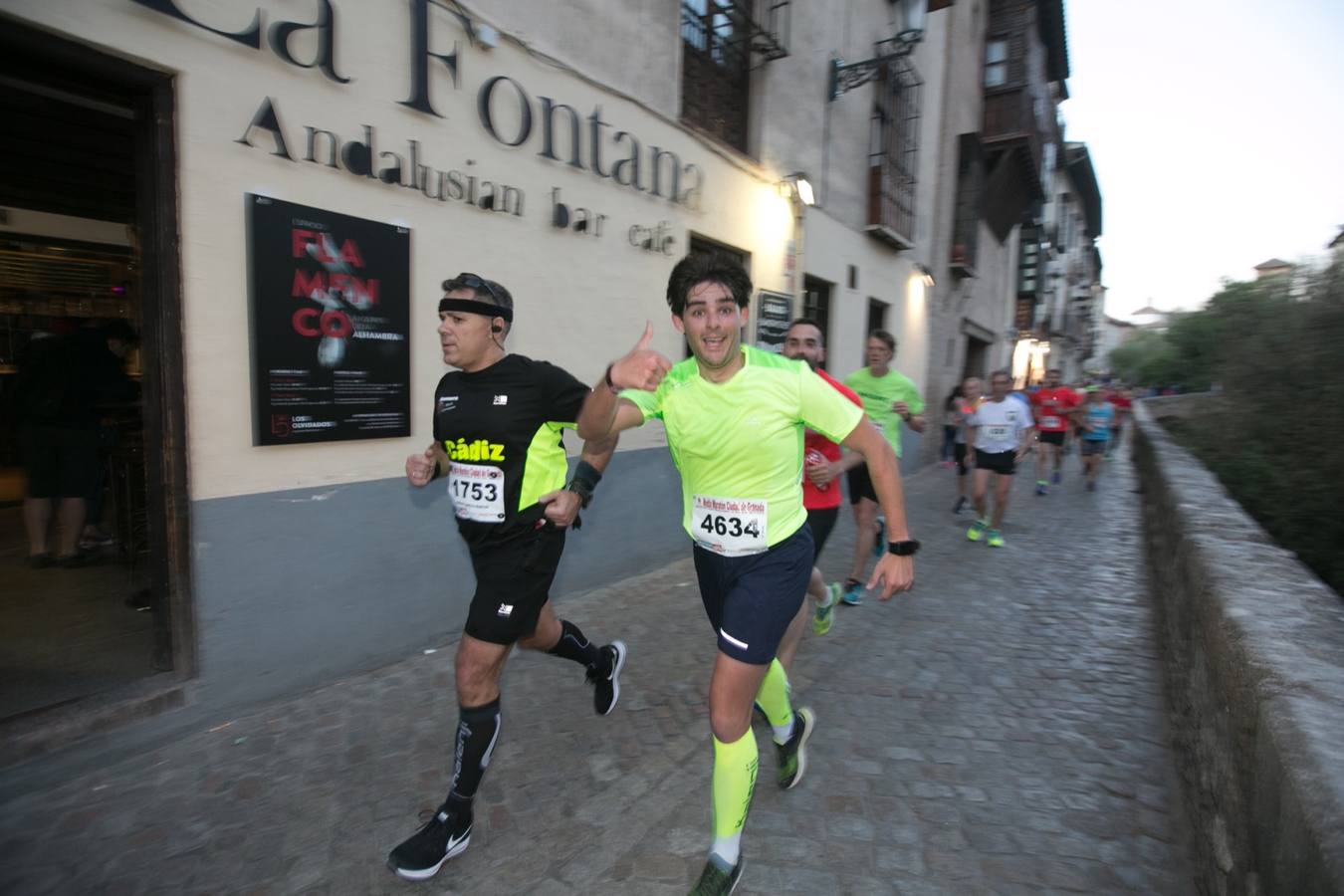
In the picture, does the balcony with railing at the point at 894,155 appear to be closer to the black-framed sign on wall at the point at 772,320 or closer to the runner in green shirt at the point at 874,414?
the black-framed sign on wall at the point at 772,320

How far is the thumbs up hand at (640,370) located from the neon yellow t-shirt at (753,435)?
0.95 ft

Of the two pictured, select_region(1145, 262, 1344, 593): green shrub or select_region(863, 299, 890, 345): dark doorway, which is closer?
select_region(1145, 262, 1344, 593): green shrub

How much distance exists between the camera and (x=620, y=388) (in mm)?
2297

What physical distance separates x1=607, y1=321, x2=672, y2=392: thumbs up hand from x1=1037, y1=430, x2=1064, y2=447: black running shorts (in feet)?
36.8

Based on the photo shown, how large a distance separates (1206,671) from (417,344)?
424cm

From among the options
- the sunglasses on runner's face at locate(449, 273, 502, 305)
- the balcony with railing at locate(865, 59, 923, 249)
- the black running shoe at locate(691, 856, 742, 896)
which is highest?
the balcony with railing at locate(865, 59, 923, 249)

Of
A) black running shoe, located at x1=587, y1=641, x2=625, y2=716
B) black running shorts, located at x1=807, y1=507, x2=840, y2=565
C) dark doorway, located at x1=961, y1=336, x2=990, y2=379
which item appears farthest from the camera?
dark doorway, located at x1=961, y1=336, x2=990, y2=379

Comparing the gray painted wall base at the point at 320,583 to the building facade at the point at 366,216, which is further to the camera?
the gray painted wall base at the point at 320,583

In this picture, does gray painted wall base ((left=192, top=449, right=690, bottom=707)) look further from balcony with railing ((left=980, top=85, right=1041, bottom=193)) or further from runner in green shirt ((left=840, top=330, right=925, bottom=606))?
balcony with railing ((left=980, top=85, right=1041, bottom=193))

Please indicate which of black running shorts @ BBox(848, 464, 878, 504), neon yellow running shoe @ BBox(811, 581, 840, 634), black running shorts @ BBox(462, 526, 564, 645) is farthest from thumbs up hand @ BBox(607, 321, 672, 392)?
black running shorts @ BBox(848, 464, 878, 504)

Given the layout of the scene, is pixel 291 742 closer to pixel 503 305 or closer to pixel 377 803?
pixel 377 803

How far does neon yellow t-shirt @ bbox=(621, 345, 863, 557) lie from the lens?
2463mm

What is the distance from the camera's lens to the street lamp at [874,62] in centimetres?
904

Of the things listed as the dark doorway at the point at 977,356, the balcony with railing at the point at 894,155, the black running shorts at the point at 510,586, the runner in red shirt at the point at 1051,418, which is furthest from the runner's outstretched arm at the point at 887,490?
the dark doorway at the point at 977,356
